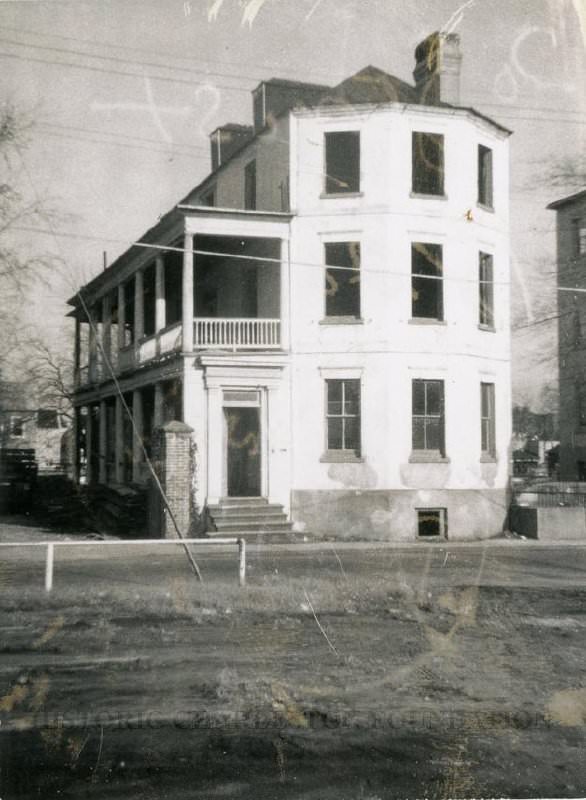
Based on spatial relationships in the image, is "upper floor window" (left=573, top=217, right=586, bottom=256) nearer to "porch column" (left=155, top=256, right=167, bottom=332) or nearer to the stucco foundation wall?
the stucco foundation wall

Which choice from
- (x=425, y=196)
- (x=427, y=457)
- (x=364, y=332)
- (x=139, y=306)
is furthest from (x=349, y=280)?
(x=139, y=306)

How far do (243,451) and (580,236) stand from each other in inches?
434

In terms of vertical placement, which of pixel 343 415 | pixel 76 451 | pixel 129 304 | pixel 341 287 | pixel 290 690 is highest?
pixel 129 304

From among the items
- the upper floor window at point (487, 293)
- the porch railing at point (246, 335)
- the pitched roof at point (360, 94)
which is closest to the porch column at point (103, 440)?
the porch railing at point (246, 335)

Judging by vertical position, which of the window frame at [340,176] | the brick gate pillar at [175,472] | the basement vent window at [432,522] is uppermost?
the window frame at [340,176]

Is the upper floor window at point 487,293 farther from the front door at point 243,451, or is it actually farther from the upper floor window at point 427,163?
the front door at point 243,451

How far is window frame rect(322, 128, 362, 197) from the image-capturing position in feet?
68.2

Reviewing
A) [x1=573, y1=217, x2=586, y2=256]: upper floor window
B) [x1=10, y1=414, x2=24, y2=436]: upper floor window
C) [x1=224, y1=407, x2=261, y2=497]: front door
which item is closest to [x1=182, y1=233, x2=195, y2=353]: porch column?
[x1=224, y1=407, x2=261, y2=497]: front door

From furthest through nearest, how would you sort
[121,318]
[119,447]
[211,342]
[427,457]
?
[121,318], [119,447], [211,342], [427,457]

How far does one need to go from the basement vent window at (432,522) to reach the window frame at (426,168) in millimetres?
7852

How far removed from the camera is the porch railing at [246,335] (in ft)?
69.0

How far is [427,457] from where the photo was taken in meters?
20.9

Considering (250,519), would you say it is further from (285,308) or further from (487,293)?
(487,293)

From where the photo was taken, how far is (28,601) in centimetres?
1026
